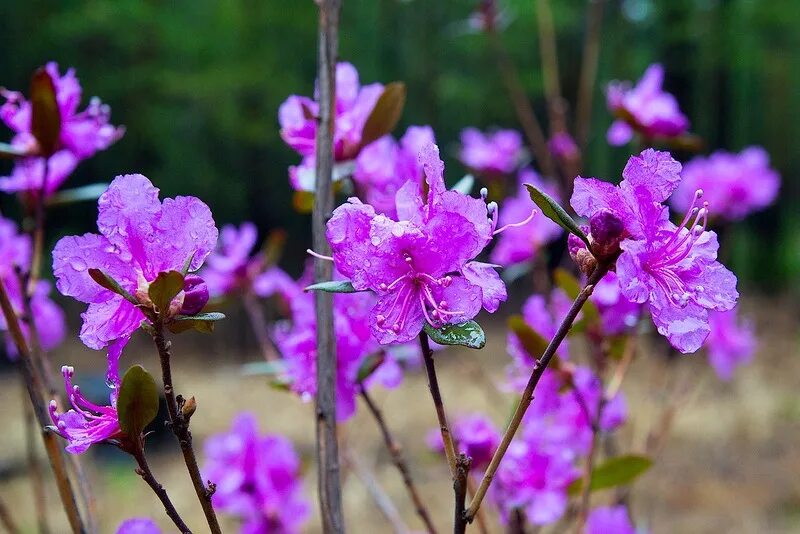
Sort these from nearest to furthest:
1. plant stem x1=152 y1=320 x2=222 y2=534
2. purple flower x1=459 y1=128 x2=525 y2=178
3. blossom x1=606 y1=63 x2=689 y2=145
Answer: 1. plant stem x1=152 y1=320 x2=222 y2=534
2. blossom x1=606 y1=63 x2=689 y2=145
3. purple flower x1=459 y1=128 x2=525 y2=178

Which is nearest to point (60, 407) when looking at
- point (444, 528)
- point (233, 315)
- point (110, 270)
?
point (110, 270)

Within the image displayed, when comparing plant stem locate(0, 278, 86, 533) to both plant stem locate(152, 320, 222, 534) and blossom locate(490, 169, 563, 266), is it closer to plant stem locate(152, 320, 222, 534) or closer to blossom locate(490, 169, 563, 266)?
plant stem locate(152, 320, 222, 534)

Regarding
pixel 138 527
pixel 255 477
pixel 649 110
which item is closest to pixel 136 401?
pixel 138 527

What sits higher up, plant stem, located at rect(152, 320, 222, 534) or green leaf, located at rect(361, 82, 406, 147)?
green leaf, located at rect(361, 82, 406, 147)

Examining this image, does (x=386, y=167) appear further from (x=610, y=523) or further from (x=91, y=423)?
(x=610, y=523)

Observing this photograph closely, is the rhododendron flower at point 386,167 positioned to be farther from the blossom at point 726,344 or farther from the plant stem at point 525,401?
the blossom at point 726,344


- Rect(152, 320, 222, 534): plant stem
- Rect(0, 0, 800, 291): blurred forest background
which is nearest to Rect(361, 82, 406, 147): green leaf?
Rect(152, 320, 222, 534): plant stem

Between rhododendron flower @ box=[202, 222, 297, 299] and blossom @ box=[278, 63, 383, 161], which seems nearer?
blossom @ box=[278, 63, 383, 161]
